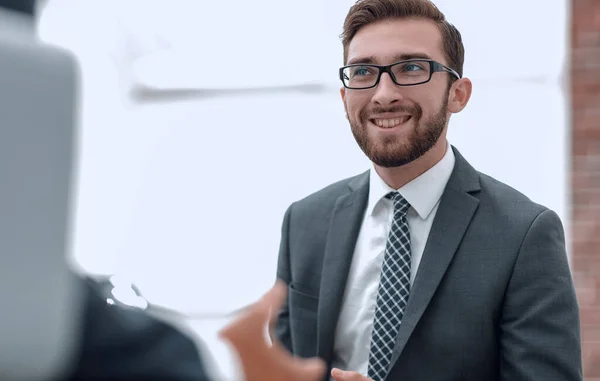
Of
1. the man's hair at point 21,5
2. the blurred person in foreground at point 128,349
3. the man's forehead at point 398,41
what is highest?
the man's hair at point 21,5

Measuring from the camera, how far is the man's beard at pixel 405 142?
1.53 m

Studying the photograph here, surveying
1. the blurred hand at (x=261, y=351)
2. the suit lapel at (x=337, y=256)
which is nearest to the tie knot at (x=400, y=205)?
the suit lapel at (x=337, y=256)

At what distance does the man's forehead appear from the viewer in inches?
61.6

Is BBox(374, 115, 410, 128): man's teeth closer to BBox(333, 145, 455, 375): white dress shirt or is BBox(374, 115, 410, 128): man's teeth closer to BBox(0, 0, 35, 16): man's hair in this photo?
BBox(333, 145, 455, 375): white dress shirt

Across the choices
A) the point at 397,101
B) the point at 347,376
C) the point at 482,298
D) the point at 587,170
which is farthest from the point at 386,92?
the point at 587,170

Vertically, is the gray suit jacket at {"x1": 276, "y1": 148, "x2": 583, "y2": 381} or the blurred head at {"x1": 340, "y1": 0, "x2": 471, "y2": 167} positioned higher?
the blurred head at {"x1": 340, "y1": 0, "x2": 471, "y2": 167}

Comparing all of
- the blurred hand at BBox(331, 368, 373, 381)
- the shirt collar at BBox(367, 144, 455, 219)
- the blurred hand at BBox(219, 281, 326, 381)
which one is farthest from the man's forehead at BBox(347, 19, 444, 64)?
the blurred hand at BBox(219, 281, 326, 381)

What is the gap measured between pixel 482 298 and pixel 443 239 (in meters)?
0.13

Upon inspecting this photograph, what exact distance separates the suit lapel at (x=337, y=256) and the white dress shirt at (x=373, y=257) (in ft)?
0.07

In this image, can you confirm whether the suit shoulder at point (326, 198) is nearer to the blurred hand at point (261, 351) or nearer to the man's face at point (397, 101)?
the man's face at point (397, 101)

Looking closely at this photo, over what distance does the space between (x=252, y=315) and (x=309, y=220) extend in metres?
1.16

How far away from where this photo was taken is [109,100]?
3139 millimetres

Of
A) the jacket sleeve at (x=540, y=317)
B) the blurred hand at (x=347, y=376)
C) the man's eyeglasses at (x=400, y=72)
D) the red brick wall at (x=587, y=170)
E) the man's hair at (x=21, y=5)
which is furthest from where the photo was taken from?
the red brick wall at (x=587, y=170)

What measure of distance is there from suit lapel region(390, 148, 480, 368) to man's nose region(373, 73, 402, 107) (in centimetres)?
22
